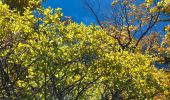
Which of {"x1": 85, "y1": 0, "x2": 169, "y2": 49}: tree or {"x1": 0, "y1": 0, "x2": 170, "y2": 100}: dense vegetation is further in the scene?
{"x1": 85, "y1": 0, "x2": 169, "y2": 49}: tree

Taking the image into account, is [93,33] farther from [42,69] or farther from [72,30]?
[42,69]

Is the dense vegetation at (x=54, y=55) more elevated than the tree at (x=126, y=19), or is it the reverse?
the tree at (x=126, y=19)

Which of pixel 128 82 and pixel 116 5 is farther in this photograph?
pixel 116 5

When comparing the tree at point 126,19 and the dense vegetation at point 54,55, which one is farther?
the tree at point 126,19

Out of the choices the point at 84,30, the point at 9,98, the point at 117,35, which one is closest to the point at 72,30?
the point at 84,30

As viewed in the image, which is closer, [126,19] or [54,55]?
[54,55]

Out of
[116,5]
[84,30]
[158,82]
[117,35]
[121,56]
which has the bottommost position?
[158,82]

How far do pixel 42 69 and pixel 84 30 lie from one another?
7.19 ft

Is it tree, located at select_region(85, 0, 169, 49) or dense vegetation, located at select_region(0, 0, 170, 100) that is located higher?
tree, located at select_region(85, 0, 169, 49)

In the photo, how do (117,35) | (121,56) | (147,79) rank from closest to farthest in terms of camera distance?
1. (121,56)
2. (147,79)
3. (117,35)

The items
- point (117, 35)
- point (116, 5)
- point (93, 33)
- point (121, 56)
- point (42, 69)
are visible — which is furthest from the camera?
point (116, 5)

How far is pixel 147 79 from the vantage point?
19.2 metres

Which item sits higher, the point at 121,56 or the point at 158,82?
the point at 121,56

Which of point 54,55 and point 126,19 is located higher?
point 126,19
